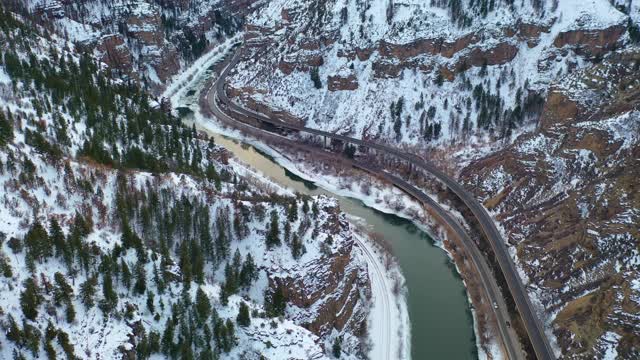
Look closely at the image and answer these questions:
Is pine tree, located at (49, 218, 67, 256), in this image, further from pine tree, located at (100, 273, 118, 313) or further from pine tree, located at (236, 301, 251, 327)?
pine tree, located at (236, 301, 251, 327)

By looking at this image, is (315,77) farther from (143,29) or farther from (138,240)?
(138,240)

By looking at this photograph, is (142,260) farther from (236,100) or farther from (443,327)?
(236,100)

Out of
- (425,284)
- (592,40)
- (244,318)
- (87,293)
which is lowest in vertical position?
(425,284)

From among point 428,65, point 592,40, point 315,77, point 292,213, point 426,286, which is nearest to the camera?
point 292,213

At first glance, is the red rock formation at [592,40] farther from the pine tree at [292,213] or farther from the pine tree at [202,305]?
the pine tree at [202,305]

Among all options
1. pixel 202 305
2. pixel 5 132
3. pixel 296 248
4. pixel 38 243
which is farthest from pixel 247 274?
pixel 5 132

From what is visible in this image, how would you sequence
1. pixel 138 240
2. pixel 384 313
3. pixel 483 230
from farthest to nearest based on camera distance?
pixel 483 230
pixel 384 313
pixel 138 240

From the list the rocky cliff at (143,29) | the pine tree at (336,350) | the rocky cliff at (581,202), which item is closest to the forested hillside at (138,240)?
the pine tree at (336,350)

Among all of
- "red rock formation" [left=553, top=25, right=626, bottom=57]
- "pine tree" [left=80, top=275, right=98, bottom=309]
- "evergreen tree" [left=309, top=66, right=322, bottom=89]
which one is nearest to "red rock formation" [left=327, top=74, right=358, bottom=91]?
"evergreen tree" [left=309, top=66, right=322, bottom=89]

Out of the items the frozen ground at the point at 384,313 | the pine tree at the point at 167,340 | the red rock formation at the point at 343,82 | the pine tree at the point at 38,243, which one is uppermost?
the red rock formation at the point at 343,82
